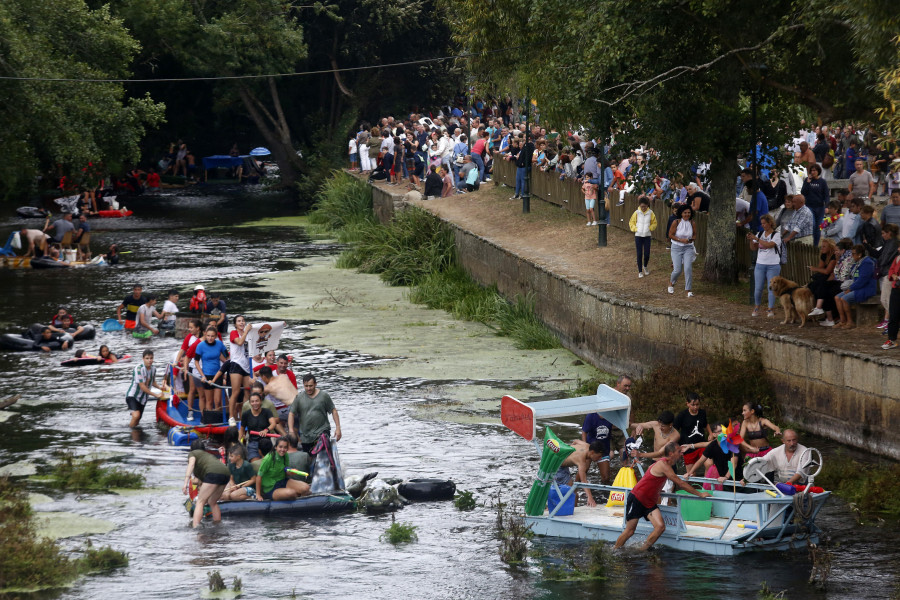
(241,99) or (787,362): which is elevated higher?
(241,99)

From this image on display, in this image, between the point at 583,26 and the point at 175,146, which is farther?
the point at 175,146

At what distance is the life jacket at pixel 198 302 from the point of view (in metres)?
27.4

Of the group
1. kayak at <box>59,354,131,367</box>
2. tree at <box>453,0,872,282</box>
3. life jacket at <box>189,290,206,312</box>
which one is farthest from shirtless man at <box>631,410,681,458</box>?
life jacket at <box>189,290,206,312</box>

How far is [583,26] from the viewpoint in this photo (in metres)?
20.5

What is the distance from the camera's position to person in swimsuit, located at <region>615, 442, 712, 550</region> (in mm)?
13555

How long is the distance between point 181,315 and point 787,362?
14.7 meters

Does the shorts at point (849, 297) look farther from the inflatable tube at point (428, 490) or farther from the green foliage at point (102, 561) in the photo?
the green foliage at point (102, 561)

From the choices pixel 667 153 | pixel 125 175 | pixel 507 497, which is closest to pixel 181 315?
pixel 667 153

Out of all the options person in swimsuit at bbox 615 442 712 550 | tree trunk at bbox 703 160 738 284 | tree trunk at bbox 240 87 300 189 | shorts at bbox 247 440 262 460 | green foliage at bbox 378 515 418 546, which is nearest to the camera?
person in swimsuit at bbox 615 442 712 550

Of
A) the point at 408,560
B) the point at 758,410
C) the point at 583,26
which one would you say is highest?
the point at 583,26

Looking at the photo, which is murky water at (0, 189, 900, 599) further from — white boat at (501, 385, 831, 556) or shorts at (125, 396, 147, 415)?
shorts at (125, 396, 147, 415)

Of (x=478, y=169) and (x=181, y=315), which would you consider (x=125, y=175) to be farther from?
(x=181, y=315)

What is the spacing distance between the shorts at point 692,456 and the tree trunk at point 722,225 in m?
7.70

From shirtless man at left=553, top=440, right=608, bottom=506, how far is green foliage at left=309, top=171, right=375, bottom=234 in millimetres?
26987
